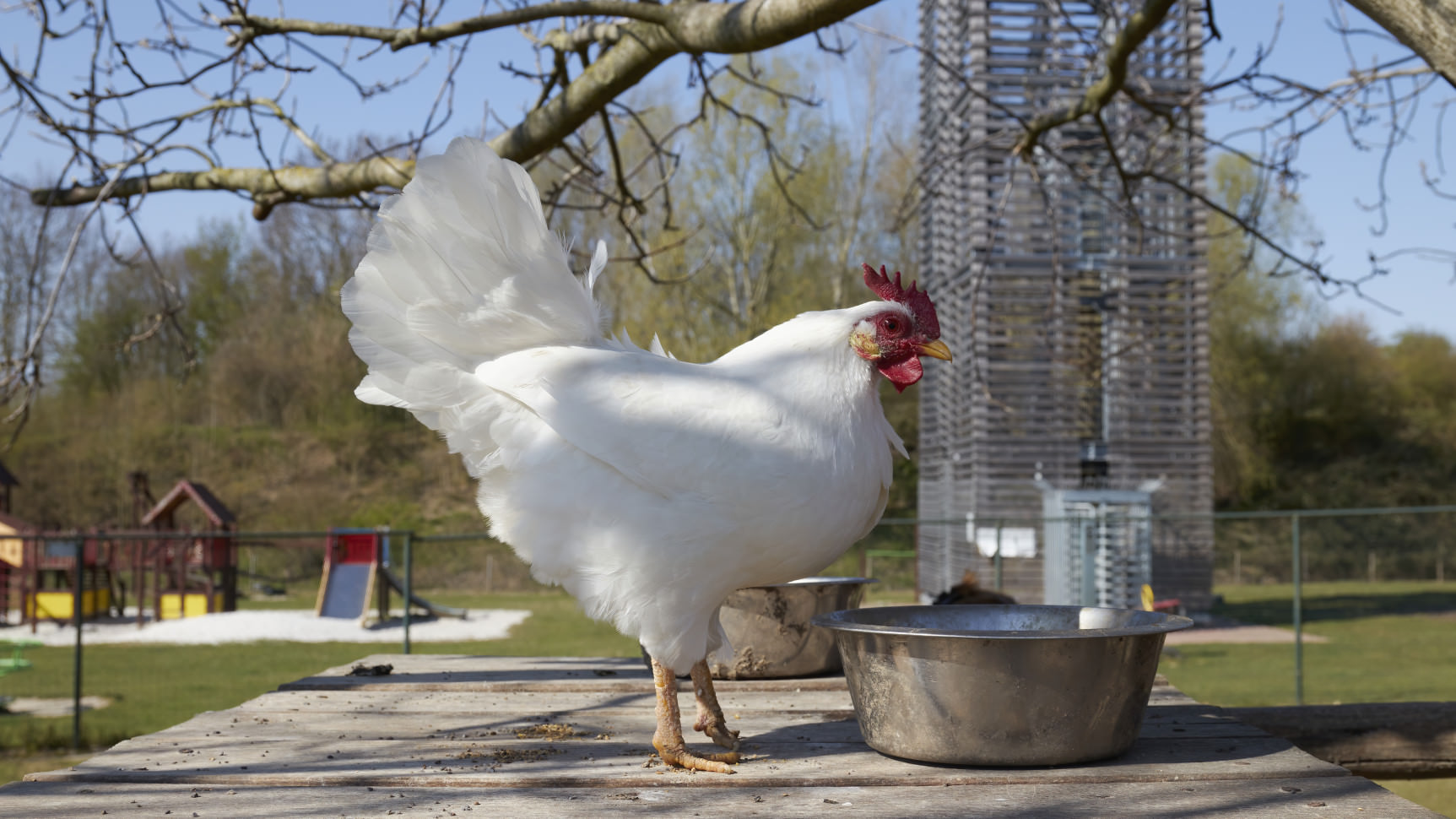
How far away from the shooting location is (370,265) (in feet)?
9.75

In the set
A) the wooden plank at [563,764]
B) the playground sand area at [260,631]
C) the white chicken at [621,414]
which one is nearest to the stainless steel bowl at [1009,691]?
the wooden plank at [563,764]

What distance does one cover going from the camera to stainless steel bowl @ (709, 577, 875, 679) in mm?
3877

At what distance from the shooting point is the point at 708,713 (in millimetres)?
3004

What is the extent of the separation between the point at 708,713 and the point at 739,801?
2.26 feet

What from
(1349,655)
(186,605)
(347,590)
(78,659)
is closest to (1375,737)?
(78,659)

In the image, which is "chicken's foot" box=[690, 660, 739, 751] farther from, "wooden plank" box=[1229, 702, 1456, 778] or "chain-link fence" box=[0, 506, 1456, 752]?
"chain-link fence" box=[0, 506, 1456, 752]

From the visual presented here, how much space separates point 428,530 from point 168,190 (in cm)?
2277

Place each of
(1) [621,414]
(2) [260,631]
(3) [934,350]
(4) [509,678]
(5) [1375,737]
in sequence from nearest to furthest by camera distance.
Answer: (1) [621,414]
(3) [934,350]
(5) [1375,737]
(4) [509,678]
(2) [260,631]

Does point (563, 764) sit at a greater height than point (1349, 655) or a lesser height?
greater

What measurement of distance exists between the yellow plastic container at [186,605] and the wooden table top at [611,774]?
1482 cm

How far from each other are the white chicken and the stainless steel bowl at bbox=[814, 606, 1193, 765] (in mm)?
351

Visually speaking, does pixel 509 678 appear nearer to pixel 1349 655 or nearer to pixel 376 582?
pixel 1349 655

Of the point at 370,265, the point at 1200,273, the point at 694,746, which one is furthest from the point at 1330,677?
the point at 370,265

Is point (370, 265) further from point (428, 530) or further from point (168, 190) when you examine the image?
point (428, 530)
